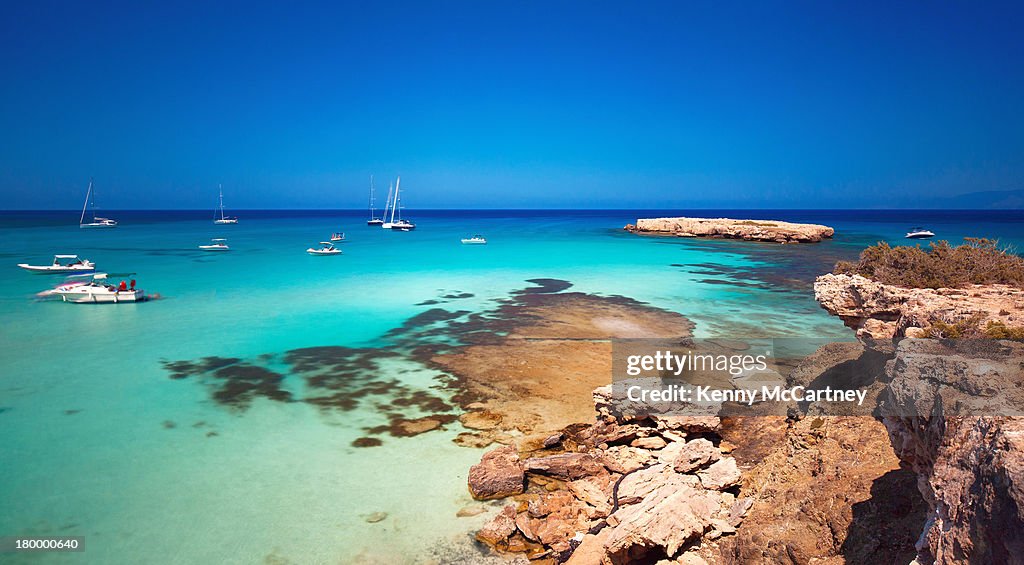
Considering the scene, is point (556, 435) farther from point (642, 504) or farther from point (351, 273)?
point (351, 273)

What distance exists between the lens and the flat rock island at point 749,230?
195 feet

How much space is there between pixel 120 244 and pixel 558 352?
200ft

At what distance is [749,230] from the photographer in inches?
2477

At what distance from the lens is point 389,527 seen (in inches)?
287

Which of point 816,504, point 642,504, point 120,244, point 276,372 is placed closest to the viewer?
point 816,504

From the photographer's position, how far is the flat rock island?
59375 mm

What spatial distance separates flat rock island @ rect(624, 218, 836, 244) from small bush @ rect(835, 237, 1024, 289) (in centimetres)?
5362

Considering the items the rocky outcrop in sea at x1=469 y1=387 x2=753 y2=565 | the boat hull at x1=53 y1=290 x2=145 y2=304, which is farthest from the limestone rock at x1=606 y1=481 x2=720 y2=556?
the boat hull at x1=53 y1=290 x2=145 y2=304

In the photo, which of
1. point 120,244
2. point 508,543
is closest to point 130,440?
point 508,543

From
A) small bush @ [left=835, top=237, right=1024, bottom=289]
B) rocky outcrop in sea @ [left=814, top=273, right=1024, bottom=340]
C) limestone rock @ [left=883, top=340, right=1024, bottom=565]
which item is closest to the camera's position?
limestone rock @ [left=883, top=340, right=1024, bottom=565]

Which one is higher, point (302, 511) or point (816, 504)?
point (816, 504)

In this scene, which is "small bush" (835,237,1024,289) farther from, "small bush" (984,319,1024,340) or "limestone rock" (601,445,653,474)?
"limestone rock" (601,445,653,474)

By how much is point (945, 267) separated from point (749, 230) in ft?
189

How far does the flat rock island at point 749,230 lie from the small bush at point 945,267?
53617 millimetres
